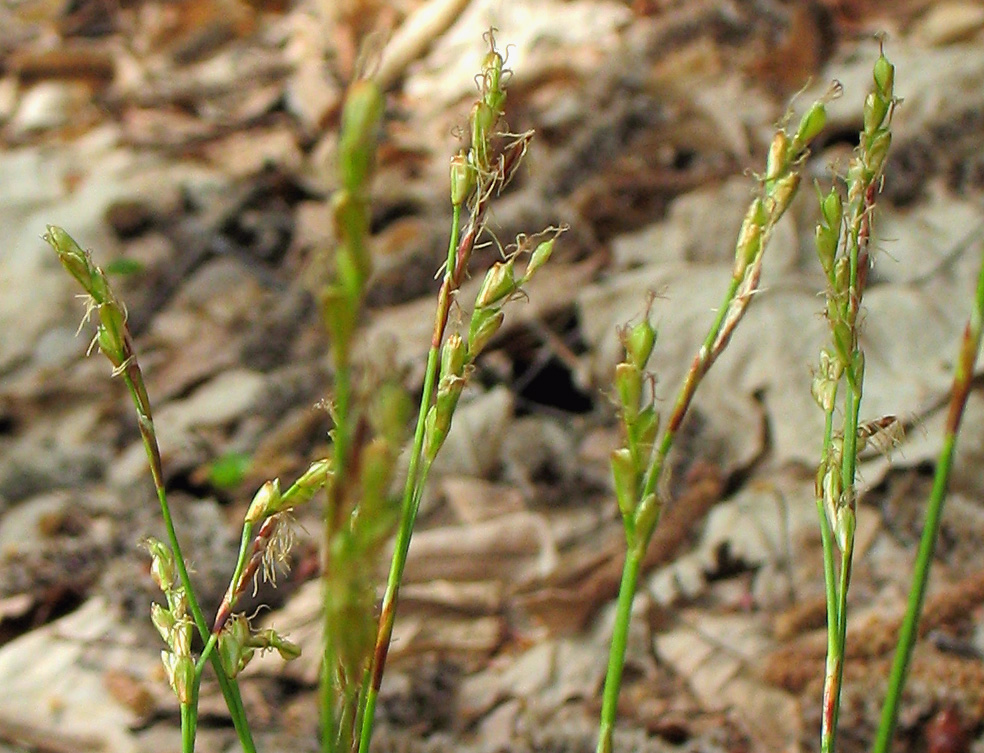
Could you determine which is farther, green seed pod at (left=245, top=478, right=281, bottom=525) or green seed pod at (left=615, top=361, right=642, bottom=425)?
green seed pod at (left=245, top=478, right=281, bottom=525)

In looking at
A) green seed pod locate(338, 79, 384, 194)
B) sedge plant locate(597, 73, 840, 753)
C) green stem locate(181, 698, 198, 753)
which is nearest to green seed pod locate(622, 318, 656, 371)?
sedge plant locate(597, 73, 840, 753)

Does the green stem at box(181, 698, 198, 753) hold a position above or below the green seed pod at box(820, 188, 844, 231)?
below

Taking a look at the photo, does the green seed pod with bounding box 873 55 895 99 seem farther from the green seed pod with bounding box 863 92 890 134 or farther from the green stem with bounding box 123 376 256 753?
the green stem with bounding box 123 376 256 753

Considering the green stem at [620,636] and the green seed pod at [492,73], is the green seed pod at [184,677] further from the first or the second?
the green seed pod at [492,73]

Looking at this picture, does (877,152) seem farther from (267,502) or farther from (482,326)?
(267,502)

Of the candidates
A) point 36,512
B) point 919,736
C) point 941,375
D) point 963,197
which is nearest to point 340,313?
point 919,736

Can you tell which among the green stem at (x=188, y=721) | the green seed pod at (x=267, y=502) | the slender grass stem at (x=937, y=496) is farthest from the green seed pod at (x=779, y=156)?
the green stem at (x=188, y=721)

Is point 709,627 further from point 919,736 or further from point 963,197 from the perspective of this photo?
point 963,197
